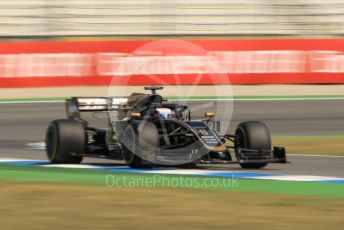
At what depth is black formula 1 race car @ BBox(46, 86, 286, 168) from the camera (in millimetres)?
11492

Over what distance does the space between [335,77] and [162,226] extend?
20873 mm

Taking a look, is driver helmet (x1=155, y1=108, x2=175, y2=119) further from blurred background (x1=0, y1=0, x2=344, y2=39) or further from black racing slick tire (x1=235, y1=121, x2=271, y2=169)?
blurred background (x1=0, y1=0, x2=344, y2=39)

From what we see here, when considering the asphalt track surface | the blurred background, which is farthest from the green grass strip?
the blurred background

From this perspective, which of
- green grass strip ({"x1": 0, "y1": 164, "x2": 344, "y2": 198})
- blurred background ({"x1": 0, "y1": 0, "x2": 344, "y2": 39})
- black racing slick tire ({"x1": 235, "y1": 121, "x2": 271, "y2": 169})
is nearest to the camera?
green grass strip ({"x1": 0, "y1": 164, "x2": 344, "y2": 198})

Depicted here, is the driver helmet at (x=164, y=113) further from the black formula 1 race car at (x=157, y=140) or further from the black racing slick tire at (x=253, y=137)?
the black racing slick tire at (x=253, y=137)

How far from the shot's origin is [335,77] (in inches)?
1081

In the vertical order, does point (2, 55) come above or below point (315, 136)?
above

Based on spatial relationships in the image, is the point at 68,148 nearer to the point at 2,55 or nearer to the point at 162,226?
the point at 162,226

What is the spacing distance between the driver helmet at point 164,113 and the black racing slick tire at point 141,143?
0.59 meters

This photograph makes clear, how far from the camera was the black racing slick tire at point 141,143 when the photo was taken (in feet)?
37.0

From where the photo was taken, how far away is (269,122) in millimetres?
20344

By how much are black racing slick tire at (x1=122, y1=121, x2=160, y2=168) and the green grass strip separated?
41 centimetres

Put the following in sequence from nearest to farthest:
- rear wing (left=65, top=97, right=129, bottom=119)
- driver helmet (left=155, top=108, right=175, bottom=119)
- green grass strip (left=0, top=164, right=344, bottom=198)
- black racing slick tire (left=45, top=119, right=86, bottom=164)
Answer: green grass strip (left=0, top=164, right=344, bottom=198) → driver helmet (left=155, top=108, right=175, bottom=119) → black racing slick tire (left=45, top=119, right=86, bottom=164) → rear wing (left=65, top=97, right=129, bottom=119)

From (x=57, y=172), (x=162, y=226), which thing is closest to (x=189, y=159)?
(x=57, y=172)
